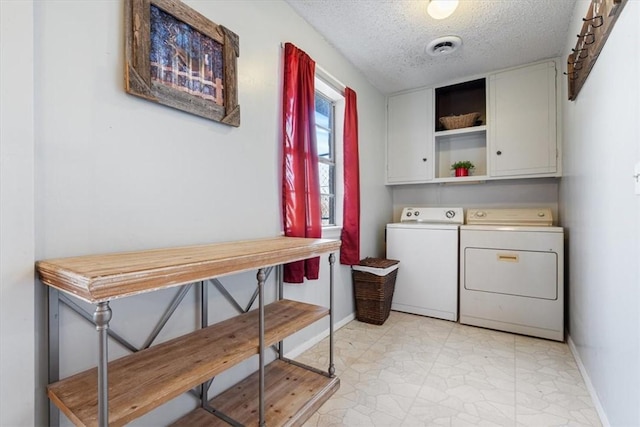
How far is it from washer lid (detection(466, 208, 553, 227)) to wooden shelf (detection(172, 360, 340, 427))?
2.23m

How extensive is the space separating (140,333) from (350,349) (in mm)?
1525

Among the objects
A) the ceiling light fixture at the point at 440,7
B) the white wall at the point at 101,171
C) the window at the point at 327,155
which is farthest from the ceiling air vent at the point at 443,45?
the white wall at the point at 101,171

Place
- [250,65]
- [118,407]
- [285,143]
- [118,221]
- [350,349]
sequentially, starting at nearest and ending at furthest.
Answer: [118,407] < [118,221] < [250,65] < [285,143] < [350,349]

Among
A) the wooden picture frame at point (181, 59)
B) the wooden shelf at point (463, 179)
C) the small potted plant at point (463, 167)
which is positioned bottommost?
the wooden shelf at point (463, 179)

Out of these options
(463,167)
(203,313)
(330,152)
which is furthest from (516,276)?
(203,313)

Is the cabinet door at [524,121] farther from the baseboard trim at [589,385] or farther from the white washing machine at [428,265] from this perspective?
the baseboard trim at [589,385]

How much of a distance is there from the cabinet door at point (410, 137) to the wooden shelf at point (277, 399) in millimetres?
2385

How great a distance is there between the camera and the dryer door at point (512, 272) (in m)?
2.44

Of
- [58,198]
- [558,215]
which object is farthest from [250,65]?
[558,215]

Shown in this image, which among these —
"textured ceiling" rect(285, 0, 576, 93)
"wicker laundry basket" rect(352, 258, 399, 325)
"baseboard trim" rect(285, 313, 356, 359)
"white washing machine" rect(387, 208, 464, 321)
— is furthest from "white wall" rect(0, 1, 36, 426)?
"white washing machine" rect(387, 208, 464, 321)

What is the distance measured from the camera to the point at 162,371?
3.39 feet

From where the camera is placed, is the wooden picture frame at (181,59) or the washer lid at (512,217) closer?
the wooden picture frame at (181,59)

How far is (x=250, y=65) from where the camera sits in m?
1.74

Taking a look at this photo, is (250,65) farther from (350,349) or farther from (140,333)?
(350,349)
